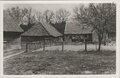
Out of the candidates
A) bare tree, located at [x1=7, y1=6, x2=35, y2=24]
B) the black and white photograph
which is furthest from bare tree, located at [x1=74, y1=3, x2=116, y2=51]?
bare tree, located at [x1=7, y1=6, x2=35, y2=24]

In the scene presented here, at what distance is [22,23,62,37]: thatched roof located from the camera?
2352 millimetres

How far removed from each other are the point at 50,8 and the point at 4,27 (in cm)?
54

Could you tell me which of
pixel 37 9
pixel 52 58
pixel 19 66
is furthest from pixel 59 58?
pixel 37 9

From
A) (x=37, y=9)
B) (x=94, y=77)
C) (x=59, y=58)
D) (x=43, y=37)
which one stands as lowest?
(x=94, y=77)

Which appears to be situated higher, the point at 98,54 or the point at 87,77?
the point at 98,54

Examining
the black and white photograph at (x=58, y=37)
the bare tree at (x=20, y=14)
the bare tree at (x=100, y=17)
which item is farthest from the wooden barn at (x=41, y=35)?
the bare tree at (x=100, y=17)

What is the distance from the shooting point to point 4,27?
237 centimetres

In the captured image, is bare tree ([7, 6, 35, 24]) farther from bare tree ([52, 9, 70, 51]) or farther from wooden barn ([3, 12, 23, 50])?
bare tree ([52, 9, 70, 51])

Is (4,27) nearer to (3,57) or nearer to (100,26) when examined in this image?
(3,57)

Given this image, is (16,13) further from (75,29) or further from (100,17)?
(100,17)

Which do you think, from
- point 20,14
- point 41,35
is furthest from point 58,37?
point 20,14

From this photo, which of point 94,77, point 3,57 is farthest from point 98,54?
point 3,57

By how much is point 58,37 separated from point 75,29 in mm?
207

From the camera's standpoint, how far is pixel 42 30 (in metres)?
2.38
